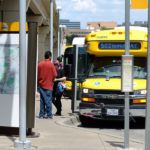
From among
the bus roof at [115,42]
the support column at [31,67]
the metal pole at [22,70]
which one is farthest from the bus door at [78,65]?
the metal pole at [22,70]

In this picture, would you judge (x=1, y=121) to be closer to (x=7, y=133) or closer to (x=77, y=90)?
(x=7, y=133)

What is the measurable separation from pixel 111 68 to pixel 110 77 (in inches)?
12.9

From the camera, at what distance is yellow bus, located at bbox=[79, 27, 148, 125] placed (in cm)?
1020

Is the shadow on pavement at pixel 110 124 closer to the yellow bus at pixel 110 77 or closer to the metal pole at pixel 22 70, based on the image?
the yellow bus at pixel 110 77

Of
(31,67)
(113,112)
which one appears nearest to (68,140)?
(31,67)

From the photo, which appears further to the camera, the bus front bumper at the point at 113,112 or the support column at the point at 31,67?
the bus front bumper at the point at 113,112

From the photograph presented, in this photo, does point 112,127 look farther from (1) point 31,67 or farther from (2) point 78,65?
(1) point 31,67

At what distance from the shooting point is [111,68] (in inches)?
441

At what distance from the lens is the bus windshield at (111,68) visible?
11109mm

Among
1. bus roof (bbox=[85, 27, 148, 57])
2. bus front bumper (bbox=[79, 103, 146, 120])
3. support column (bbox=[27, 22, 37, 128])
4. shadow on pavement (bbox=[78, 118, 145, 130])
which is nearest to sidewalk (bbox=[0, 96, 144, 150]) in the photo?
support column (bbox=[27, 22, 37, 128])

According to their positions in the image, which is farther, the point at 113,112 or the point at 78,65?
the point at 78,65

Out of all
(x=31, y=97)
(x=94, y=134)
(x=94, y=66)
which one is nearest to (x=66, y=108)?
A: (x=94, y=66)

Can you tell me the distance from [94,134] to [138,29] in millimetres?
3752

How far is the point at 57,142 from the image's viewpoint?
8.08m
